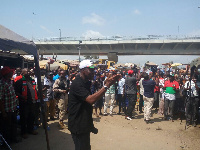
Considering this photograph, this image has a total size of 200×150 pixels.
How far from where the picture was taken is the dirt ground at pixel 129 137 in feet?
16.3

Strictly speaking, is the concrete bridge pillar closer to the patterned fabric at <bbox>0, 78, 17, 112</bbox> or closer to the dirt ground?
the dirt ground

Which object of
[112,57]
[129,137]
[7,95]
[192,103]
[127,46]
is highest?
[127,46]

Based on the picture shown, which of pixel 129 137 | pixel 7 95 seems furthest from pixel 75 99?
pixel 129 137

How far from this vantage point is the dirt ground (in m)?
4.98

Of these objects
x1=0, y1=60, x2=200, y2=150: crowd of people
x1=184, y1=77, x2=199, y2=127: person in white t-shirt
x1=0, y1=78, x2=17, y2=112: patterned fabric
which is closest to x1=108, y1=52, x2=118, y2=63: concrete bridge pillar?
x1=0, y1=60, x2=200, y2=150: crowd of people

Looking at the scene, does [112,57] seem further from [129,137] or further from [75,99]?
[75,99]

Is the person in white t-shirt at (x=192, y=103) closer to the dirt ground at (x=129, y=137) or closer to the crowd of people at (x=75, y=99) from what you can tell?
the crowd of people at (x=75, y=99)

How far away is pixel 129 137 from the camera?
5.74 m

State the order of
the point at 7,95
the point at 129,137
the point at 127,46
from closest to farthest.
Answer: the point at 7,95 < the point at 129,137 < the point at 127,46

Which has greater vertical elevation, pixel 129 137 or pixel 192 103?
pixel 192 103

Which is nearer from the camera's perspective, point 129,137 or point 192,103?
point 129,137

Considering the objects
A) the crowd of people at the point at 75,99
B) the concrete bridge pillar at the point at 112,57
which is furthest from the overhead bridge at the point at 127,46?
the crowd of people at the point at 75,99

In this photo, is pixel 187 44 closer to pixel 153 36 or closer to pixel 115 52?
pixel 153 36

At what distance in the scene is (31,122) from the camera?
571 centimetres
